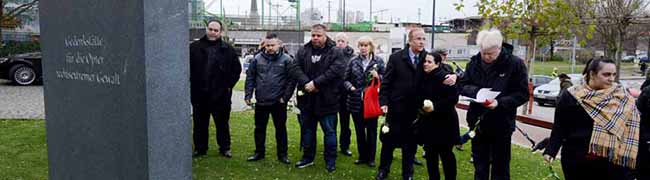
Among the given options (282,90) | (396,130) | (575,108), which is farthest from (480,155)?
(282,90)

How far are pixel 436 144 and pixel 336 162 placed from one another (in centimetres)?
196

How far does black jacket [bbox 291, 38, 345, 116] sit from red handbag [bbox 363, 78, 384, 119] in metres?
0.38

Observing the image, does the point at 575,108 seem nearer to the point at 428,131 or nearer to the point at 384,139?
the point at 428,131

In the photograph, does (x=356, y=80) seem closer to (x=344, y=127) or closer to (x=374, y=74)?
(x=374, y=74)

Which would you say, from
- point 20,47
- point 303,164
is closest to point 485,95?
point 303,164

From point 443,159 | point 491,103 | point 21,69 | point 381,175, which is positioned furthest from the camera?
point 21,69

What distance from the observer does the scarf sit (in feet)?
13.5

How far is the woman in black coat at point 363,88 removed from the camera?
679 centimetres

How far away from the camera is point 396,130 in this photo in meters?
5.64

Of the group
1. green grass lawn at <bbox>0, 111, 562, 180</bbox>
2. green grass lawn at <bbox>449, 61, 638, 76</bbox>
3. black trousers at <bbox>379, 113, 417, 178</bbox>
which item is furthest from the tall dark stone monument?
green grass lawn at <bbox>449, 61, 638, 76</bbox>

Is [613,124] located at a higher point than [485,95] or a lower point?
lower

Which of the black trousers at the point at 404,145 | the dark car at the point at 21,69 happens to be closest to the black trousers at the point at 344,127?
the black trousers at the point at 404,145

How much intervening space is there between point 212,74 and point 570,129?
397 centimetres

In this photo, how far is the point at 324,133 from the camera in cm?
646
